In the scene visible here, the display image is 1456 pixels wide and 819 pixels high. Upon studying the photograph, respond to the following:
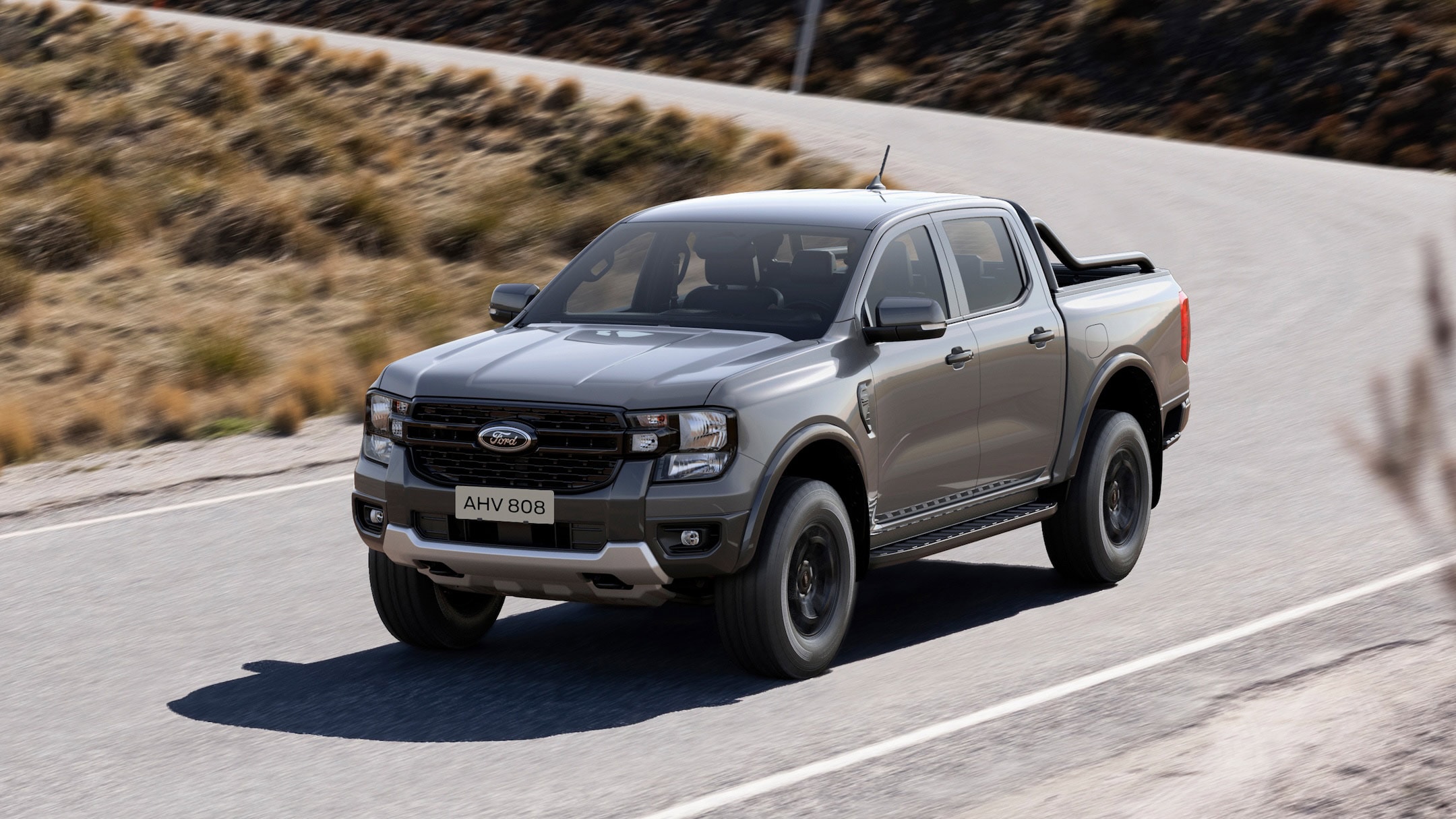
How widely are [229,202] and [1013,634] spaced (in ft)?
59.2

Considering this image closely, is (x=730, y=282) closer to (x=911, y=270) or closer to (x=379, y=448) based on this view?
(x=911, y=270)

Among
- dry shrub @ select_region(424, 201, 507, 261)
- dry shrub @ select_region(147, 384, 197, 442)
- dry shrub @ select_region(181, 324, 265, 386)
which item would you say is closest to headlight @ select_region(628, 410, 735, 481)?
dry shrub @ select_region(147, 384, 197, 442)

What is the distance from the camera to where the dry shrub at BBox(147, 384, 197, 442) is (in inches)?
533

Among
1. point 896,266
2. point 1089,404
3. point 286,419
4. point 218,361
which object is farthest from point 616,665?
point 218,361

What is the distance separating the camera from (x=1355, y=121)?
124 ft

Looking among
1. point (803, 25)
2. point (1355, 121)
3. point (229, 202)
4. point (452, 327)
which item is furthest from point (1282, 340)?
point (803, 25)

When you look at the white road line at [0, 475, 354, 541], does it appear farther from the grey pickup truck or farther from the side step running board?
the side step running board

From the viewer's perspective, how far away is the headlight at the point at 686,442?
6676 mm

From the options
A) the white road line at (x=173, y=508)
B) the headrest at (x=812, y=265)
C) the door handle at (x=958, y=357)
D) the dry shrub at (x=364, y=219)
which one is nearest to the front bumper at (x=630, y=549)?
the headrest at (x=812, y=265)

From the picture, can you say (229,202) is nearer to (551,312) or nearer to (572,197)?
(572,197)

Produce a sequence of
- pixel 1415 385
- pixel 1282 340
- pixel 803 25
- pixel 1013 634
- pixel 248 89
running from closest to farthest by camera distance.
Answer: pixel 1415 385
pixel 1013 634
pixel 1282 340
pixel 248 89
pixel 803 25

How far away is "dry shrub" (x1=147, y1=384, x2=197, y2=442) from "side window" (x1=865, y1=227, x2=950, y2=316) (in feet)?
23.4

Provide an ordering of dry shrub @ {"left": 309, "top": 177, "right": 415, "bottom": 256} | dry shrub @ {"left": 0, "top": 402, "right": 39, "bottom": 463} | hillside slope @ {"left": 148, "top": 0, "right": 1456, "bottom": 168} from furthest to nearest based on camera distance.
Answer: hillside slope @ {"left": 148, "top": 0, "right": 1456, "bottom": 168}, dry shrub @ {"left": 309, "top": 177, "right": 415, "bottom": 256}, dry shrub @ {"left": 0, "top": 402, "right": 39, "bottom": 463}

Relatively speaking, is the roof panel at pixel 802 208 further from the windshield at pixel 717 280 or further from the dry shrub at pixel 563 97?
the dry shrub at pixel 563 97
